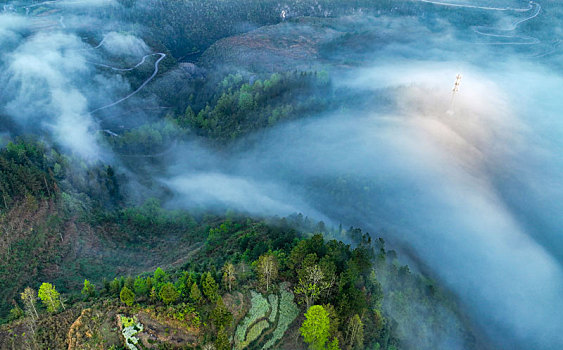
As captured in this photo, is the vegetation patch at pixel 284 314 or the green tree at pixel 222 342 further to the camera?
the vegetation patch at pixel 284 314

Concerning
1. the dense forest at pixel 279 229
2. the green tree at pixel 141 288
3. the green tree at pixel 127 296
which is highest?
the green tree at pixel 127 296

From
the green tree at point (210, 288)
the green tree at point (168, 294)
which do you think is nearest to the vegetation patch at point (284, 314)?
the green tree at point (210, 288)

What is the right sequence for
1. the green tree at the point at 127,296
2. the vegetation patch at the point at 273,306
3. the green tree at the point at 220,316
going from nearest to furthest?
the green tree at the point at 220,316
the green tree at the point at 127,296
the vegetation patch at the point at 273,306

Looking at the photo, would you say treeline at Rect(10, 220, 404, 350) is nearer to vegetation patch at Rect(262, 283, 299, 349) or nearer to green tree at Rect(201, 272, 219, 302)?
green tree at Rect(201, 272, 219, 302)

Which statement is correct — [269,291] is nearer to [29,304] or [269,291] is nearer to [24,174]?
[29,304]

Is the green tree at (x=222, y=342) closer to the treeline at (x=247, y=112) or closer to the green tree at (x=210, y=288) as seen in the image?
the green tree at (x=210, y=288)

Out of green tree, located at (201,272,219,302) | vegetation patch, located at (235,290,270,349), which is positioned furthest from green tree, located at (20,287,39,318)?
vegetation patch, located at (235,290,270,349)

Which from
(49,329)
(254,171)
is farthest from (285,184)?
(49,329)

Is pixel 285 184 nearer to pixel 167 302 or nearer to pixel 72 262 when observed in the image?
pixel 72 262
